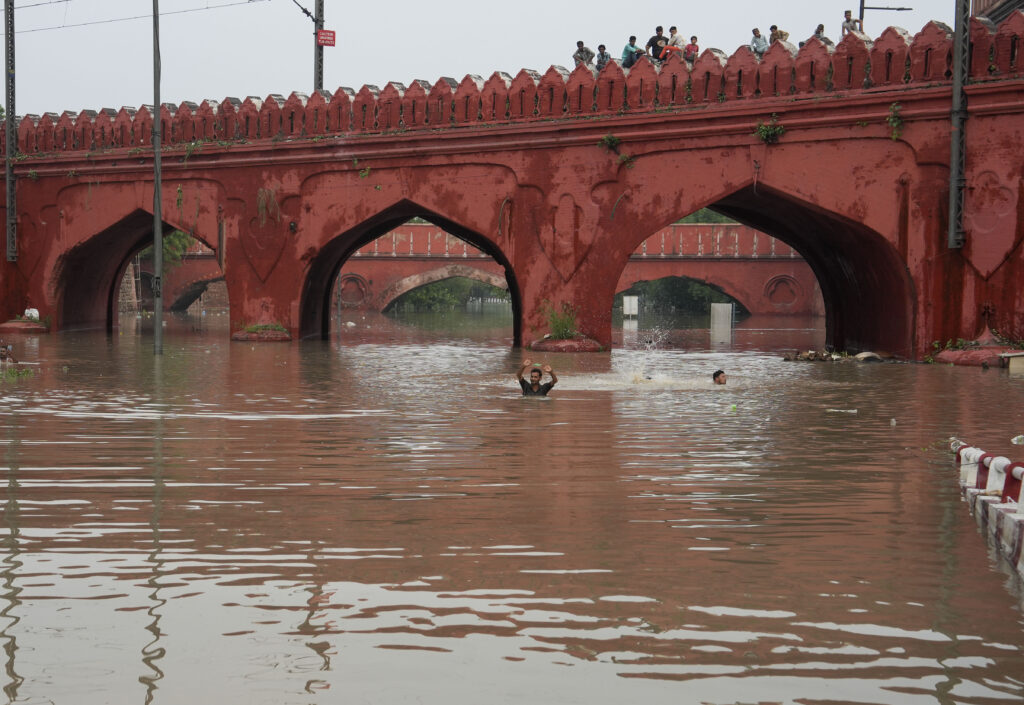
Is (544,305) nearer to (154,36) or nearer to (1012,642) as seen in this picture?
(154,36)

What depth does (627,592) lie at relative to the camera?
14.6ft

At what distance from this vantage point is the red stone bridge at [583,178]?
17312 millimetres

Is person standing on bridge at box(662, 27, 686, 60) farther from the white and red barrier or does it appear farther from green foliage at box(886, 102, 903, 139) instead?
the white and red barrier

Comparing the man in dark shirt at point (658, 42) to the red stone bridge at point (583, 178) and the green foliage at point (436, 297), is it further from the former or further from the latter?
the green foliage at point (436, 297)

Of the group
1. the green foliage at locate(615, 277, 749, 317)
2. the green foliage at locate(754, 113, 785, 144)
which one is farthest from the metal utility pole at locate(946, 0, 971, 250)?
the green foliage at locate(615, 277, 749, 317)

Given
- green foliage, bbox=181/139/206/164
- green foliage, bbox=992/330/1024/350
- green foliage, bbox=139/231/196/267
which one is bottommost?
green foliage, bbox=992/330/1024/350

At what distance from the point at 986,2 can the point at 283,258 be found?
16.3m

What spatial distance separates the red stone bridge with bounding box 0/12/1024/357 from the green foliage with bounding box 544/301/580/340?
179 millimetres

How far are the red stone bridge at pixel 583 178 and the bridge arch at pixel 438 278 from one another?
20.7 metres

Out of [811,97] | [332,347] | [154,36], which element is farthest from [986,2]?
[154,36]

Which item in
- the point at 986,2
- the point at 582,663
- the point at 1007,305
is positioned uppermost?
the point at 986,2

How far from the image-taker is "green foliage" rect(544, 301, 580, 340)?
20234mm

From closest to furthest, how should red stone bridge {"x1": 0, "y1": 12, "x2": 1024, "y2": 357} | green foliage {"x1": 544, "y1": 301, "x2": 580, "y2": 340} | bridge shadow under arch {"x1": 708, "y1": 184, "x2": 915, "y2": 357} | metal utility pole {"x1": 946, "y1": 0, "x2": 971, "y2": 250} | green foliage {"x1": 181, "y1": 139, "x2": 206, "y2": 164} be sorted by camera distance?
metal utility pole {"x1": 946, "y1": 0, "x2": 971, "y2": 250}
red stone bridge {"x1": 0, "y1": 12, "x2": 1024, "y2": 357}
bridge shadow under arch {"x1": 708, "y1": 184, "x2": 915, "y2": 357}
green foliage {"x1": 544, "y1": 301, "x2": 580, "y2": 340}
green foliage {"x1": 181, "y1": 139, "x2": 206, "y2": 164}

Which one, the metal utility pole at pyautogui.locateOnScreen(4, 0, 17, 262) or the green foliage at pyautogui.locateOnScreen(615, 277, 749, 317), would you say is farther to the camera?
the green foliage at pyautogui.locateOnScreen(615, 277, 749, 317)
